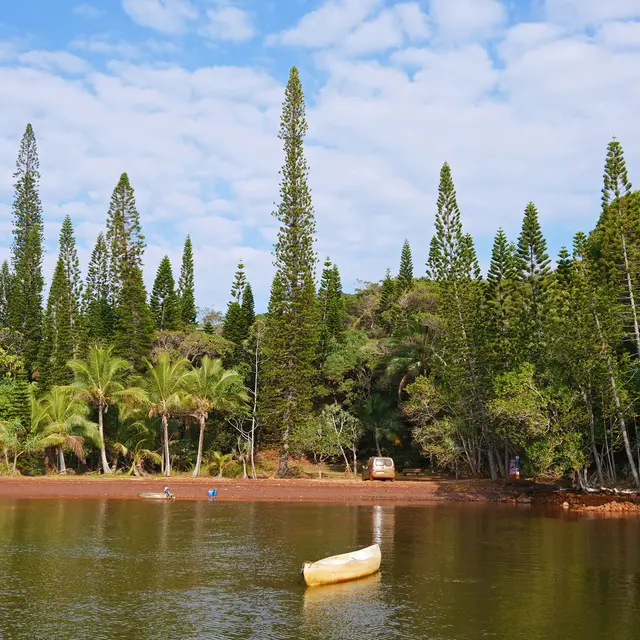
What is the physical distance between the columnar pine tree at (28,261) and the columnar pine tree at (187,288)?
11301mm

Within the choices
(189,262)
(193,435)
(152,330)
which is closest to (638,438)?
(193,435)

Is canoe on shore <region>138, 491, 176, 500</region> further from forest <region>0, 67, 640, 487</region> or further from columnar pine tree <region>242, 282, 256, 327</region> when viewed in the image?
columnar pine tree <region>242, 282, 256, 327</region>

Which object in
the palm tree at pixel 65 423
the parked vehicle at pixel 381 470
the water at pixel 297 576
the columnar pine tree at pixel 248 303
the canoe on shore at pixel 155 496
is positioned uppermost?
the columnar pine tree at pixel 248 303

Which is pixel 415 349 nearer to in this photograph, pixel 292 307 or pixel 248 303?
pixel 292 307

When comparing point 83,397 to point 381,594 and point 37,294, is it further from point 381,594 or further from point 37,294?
point 381,594

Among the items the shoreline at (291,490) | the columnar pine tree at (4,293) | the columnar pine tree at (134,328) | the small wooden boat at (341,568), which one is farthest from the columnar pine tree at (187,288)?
the small wooden boat at (341,568)

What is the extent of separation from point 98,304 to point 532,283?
118 feet

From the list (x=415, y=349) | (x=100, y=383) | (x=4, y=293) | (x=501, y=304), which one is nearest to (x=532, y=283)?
(x=501, y=304)

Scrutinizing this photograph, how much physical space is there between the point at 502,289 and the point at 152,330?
24373mm

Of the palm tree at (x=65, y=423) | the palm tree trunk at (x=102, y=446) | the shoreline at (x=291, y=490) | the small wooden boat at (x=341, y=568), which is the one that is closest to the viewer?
the small wooden boat at (x=341, y=568)

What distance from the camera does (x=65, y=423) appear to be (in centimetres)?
3550

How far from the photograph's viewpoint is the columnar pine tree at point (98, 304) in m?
50.6

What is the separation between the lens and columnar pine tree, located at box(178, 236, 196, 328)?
185 feet

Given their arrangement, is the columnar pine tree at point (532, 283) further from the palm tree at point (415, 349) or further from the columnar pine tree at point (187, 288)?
the columnar pine tree at point (187, 288)
